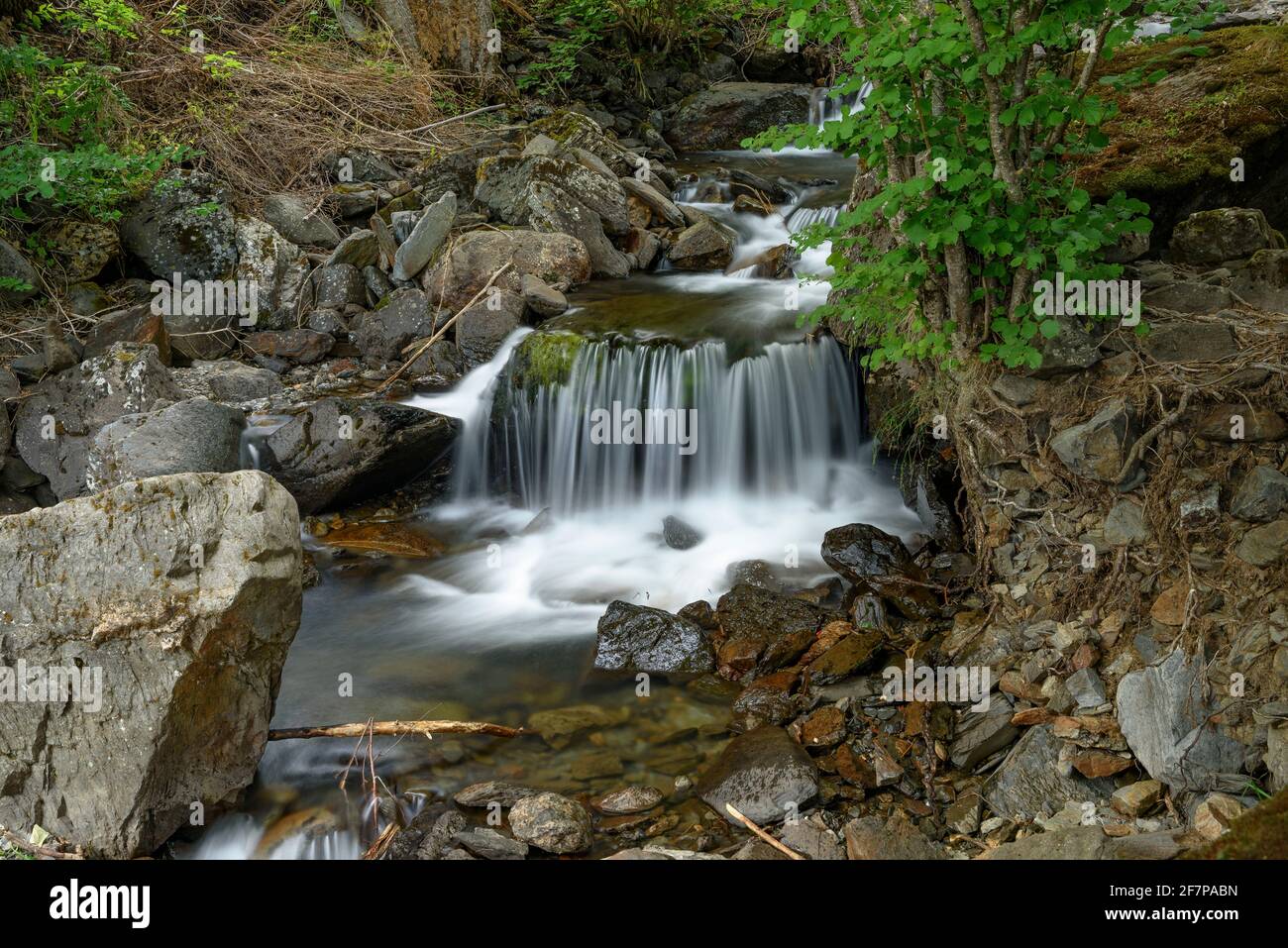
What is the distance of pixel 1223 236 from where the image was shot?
16.5ft

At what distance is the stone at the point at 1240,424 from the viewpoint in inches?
161

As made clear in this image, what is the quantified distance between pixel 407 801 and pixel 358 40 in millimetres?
12337

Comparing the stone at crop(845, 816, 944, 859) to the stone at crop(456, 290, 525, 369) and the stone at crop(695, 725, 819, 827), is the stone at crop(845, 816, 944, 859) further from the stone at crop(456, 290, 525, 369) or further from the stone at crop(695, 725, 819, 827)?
the stone at crop(456, 290, 525, 369)

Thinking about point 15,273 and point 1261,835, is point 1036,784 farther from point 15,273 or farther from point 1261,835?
point 15,273

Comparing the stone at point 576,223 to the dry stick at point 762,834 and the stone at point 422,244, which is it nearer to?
the stone at point 422,244

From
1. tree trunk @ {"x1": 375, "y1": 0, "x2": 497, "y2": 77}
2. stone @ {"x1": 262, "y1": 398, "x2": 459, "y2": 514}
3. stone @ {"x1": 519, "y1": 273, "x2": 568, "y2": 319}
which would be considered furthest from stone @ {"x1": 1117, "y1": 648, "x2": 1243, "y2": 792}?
tree trunk @ {"x1": 375, "y1": 0, "x2": 497, "y2": 77}

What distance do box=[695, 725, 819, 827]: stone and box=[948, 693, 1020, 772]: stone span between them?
69cm

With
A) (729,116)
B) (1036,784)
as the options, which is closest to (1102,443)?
(1036,784)

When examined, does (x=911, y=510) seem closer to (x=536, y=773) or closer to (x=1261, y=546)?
(x=1261, y=546)

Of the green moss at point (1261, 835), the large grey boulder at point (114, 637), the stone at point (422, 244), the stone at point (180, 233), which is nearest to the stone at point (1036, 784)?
the green moss at point (1261, 835)

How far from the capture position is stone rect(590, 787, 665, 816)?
4.42 metres

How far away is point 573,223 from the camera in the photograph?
33.3 ft

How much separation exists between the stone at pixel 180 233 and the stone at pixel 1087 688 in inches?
346
